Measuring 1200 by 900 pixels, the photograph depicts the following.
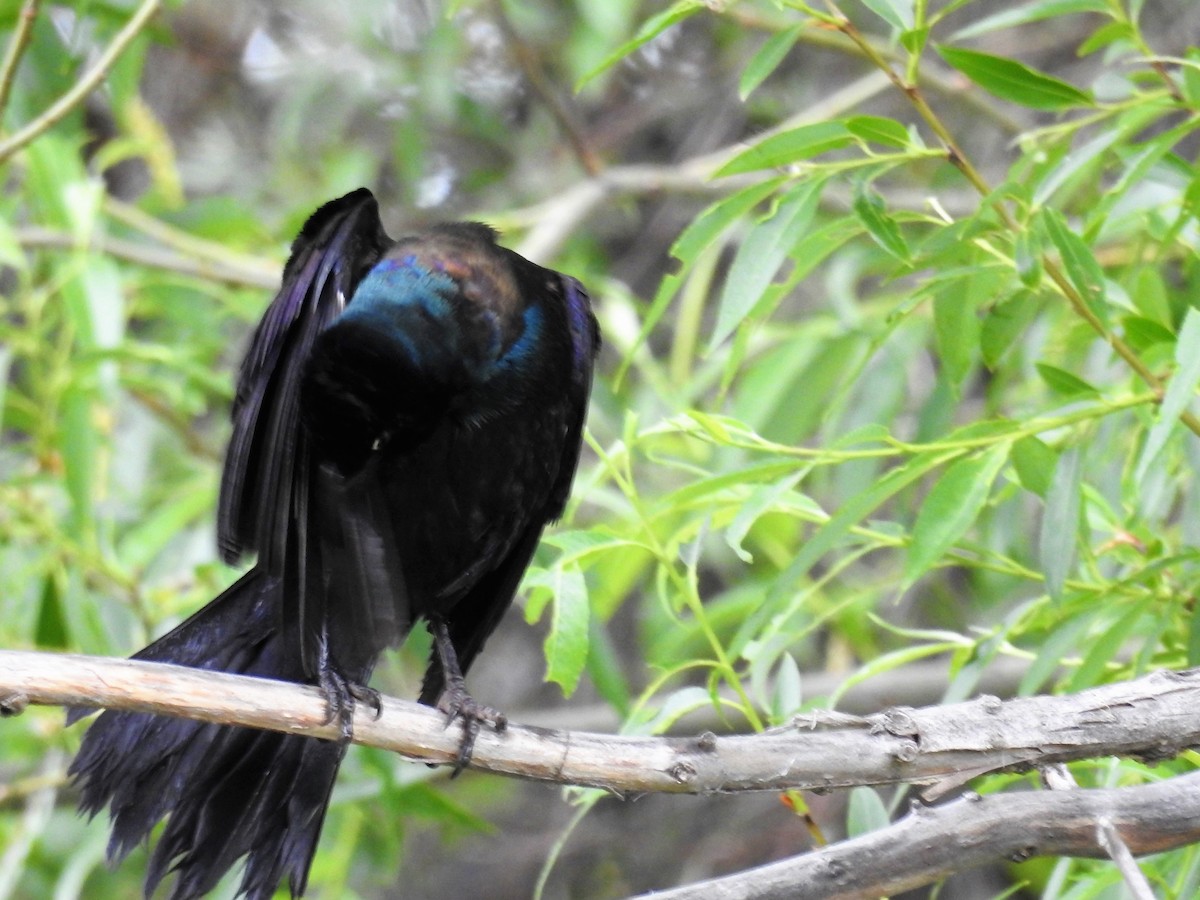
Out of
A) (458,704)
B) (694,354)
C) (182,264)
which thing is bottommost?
(694,354)

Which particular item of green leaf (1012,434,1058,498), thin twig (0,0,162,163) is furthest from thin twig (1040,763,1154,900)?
thin twig (0,0,162,163)

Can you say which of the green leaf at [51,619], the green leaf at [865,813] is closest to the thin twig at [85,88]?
the green leaf at [51,619]

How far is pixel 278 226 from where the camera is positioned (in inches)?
179

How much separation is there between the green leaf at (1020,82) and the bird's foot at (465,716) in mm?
1062

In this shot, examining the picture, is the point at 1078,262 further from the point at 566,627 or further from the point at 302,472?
the point at 302,472

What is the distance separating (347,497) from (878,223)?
3.23 ft

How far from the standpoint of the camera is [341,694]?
2160 mm

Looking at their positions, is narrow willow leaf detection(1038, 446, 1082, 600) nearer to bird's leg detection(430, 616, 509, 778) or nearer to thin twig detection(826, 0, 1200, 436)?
thin twig detection(826, 0, 1200, 436)

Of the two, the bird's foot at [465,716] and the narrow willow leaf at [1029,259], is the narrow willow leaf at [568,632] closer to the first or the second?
the bird's foot at [465,716]

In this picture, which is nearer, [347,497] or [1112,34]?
[1112,34]

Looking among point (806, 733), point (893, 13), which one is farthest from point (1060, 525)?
point (893, 13)

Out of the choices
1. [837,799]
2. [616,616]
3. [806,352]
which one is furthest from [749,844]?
[806,352]

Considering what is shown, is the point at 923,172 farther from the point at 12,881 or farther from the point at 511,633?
the point at 12,881

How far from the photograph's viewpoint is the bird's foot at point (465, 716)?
6.08 feet
